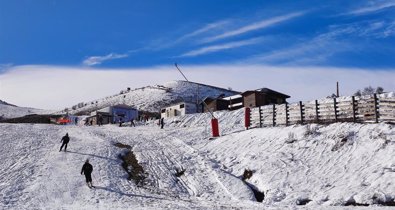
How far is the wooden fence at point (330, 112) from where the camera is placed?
106ft

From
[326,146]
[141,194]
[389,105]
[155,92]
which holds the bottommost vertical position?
[141,194]

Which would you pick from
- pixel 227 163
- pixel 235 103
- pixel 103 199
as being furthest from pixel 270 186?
pixel 235 103

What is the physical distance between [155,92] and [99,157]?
5472 inches

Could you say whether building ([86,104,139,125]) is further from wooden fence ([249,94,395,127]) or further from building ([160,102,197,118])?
wooden fence ([249,94,395,127])

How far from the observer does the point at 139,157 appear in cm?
3453

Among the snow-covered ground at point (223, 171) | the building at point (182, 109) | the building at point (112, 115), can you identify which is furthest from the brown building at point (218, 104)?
the snow-covered ground at point (223, 171)

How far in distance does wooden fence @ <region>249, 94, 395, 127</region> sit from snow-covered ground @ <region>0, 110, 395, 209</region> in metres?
1.70

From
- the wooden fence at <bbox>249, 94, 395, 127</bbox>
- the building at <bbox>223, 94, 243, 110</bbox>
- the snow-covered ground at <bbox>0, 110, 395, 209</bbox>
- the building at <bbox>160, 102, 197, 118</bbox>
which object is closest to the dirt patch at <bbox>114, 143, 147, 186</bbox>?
the snow-covered ground at <bbox>0, 110, 395, 209</bbox>

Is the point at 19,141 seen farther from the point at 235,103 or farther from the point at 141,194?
the point at 235,103

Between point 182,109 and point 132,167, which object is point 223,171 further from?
point 182,109

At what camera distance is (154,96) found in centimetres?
16562

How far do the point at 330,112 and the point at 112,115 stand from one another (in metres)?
59.0

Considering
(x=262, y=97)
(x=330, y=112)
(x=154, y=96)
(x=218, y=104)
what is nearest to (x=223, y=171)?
(x=330, y=112)

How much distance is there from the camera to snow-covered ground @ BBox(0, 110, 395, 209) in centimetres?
2261
